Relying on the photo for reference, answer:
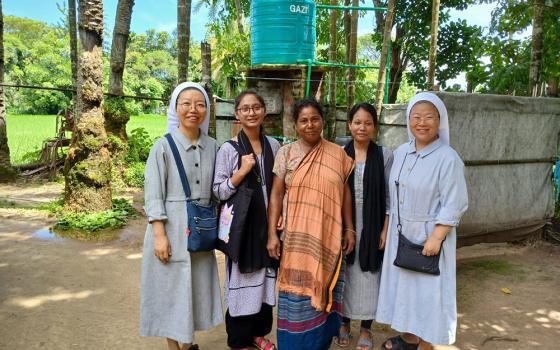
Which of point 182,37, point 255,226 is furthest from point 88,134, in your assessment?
point 255,226

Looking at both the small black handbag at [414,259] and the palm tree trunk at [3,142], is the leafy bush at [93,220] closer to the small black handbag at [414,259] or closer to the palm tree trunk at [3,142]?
the palm tree trunk at [3,142]

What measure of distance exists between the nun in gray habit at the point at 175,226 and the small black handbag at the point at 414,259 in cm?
121

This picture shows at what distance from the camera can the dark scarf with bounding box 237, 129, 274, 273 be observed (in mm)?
2480

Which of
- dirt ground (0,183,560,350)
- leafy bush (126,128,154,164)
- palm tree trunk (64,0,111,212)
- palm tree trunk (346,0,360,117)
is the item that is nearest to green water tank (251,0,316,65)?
palm tree trunk (346,0,360,117)

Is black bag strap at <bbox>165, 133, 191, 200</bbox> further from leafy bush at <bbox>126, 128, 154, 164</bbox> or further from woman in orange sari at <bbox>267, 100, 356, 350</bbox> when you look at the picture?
leafy bush at <bbox>126, 128, 154, 164</bbox>

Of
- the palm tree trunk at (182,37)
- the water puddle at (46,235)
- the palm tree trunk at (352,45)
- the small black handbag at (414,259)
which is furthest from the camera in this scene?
the palm tree trunk at (352,45)

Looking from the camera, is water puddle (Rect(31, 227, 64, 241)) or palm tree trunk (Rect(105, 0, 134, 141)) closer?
water puddle (Rect(31, 227, 64, 241))

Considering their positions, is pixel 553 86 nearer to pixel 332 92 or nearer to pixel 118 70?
pixel 332 92

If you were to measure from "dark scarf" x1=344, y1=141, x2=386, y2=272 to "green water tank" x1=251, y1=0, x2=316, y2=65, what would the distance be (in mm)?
3760

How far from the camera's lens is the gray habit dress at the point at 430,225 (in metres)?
2.43

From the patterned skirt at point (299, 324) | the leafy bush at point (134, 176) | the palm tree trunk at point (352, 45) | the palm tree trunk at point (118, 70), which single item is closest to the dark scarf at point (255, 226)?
the patterned skirt at point (299, 324)

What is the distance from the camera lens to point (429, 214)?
8.19 ft

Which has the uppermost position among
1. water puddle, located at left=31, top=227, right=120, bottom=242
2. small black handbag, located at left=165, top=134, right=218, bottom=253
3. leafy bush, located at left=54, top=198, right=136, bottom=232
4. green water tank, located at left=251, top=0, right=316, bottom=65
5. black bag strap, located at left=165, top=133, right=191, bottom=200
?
green water tank, located at left=251, top=0, right=316, bottom=65

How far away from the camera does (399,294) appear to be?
2621 millimetres
